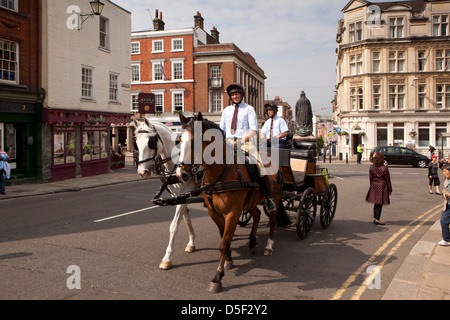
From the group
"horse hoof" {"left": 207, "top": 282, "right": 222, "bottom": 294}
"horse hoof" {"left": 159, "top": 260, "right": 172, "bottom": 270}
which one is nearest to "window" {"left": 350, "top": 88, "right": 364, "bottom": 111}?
"horse hoof" {"left": 159, "top": 260, "right": 172, "bottom": 270}

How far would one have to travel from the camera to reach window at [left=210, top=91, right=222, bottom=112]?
140 ft

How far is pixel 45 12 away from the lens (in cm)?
1723

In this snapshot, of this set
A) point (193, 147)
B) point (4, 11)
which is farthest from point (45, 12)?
point (193, 147)

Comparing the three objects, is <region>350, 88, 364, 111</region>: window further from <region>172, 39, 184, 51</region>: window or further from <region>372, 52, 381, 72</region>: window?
<region>172, 39, 184, 51</region>: window

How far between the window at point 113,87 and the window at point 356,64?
2800cm

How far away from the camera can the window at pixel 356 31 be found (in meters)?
38.6

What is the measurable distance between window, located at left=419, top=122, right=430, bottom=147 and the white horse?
126 ft

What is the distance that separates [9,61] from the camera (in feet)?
51.4

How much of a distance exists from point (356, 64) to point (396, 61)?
4.11 meters

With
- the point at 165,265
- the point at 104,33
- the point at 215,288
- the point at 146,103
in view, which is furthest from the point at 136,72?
the point at 215,288

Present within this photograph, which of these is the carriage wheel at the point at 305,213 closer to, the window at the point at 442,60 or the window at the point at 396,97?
the window at the point at 396,97

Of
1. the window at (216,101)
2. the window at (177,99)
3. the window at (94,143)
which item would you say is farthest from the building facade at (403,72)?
the window at (94,143)

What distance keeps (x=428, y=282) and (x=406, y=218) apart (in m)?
5.21
